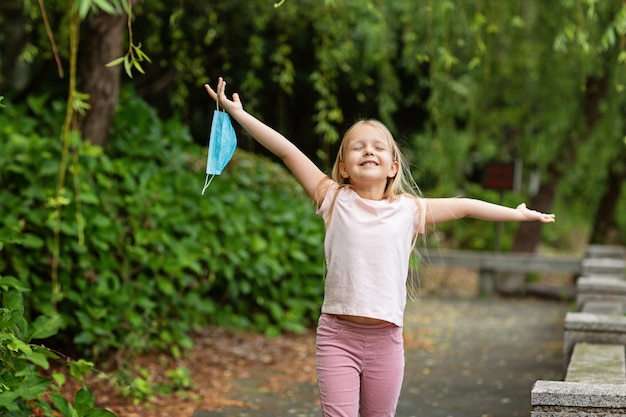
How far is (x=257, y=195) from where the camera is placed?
7.73m

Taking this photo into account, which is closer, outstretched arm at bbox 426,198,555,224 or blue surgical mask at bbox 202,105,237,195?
outstretched arm at bbox 426,198,555,224

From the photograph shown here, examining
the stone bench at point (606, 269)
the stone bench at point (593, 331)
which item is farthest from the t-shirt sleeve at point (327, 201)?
the stone bench at point (606, 269)

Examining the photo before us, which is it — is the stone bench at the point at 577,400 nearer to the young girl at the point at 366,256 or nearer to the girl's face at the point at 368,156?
the young girl at the point at 366,256

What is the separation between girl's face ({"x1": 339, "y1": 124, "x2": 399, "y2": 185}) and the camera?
331cm

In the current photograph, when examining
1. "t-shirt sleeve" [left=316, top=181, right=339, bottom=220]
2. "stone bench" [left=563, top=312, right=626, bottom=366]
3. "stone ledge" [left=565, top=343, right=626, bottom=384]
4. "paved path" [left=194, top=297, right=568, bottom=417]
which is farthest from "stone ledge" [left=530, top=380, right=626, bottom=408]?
"paved path" [left=194, top=297, right=568, bottom=417]

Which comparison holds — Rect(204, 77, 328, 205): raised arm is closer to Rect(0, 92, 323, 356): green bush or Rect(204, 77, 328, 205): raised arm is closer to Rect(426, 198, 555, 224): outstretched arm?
Rect(426, 198, 555, 224): outstretched arm

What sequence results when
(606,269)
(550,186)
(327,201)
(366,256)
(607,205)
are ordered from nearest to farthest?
1. (366,256)
2. (327,201)
3. (606,269)
4. (550,186)
5. (607,205)

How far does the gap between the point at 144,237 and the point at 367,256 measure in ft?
9.49

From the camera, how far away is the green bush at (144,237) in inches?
210

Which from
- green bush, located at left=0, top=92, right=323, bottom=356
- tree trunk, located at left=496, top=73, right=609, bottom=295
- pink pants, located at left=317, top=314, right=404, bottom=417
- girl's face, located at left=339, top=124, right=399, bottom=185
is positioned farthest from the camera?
tree trunk, located at left=496, top=73, right=609, bottom=295

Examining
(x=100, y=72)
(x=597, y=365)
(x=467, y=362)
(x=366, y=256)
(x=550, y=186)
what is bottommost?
(x=467, y=362)

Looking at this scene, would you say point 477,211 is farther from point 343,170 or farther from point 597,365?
point 597,365

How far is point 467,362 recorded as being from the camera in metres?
7.25

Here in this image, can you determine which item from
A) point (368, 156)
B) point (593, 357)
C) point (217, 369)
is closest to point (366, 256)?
point (368, 156)
